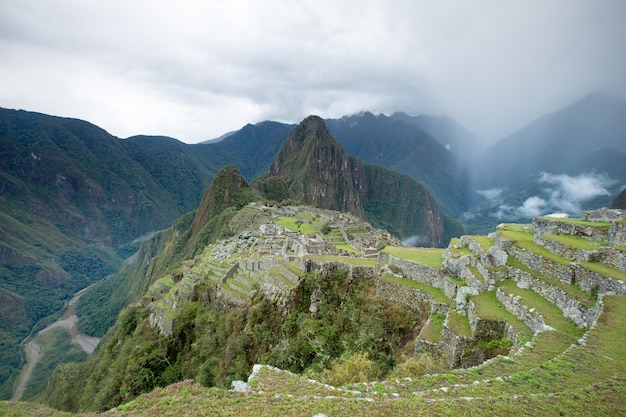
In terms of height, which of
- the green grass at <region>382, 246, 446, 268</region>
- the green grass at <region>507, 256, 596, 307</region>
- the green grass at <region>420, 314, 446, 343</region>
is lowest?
the green grass at <region>420, 314, 446, 343</region>

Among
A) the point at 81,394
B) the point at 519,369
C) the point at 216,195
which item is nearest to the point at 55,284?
the point at 216,195

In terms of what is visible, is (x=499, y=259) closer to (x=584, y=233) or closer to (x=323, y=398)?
(x=584, y=233)

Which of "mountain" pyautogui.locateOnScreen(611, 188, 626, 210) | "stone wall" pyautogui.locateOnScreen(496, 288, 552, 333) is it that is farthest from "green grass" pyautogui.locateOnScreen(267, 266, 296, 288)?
"mountain" pyautogui.locateOnScreen(611, 188, 626, 210)

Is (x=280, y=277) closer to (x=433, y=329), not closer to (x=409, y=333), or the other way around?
(x=409, y=333)

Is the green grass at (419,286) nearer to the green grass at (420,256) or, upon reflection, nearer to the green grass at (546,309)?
the green grass at (420,256)

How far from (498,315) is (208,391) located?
885cm

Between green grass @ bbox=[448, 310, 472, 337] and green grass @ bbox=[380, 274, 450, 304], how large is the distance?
154cm

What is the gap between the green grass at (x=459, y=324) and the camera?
1023cm

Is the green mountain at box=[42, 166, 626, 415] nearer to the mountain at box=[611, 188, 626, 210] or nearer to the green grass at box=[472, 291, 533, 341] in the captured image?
the green grass at box=[472, 291, 533, 341]

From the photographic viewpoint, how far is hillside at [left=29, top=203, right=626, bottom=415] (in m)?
6.79

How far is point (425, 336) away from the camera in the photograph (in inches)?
460

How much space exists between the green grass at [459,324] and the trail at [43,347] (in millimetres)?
101975

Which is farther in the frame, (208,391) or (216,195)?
(216,195)

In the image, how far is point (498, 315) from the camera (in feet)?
33.5
